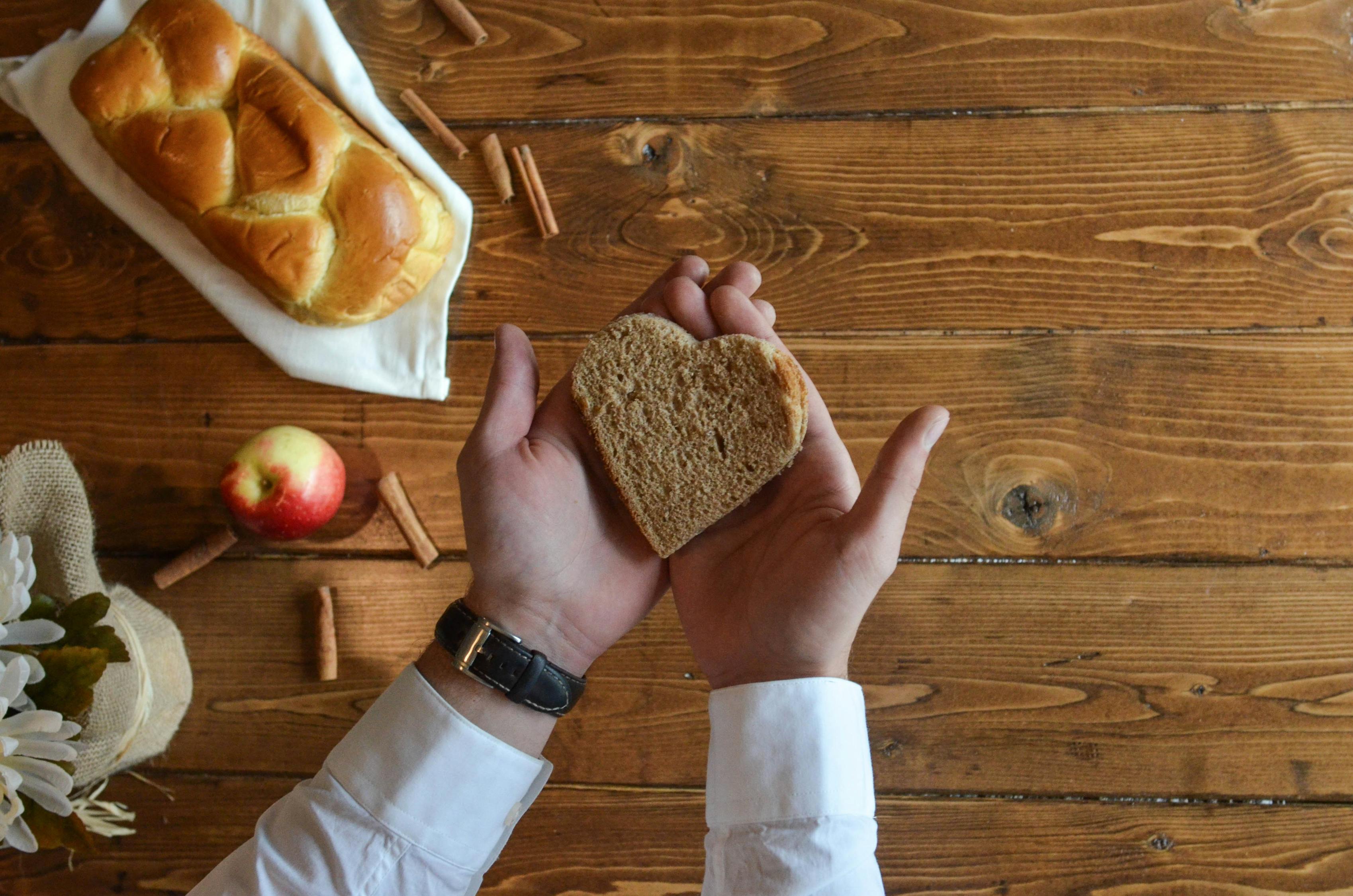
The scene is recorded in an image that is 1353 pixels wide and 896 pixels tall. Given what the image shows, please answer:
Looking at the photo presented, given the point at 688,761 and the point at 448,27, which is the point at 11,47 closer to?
the point at 448,27

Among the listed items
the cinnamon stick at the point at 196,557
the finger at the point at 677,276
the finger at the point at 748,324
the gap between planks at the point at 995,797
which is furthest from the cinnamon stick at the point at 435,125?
the gap between planks at the point at 995,797

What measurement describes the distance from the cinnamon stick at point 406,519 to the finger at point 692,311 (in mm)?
572

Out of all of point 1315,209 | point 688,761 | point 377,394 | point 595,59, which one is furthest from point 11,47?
point 1315,209

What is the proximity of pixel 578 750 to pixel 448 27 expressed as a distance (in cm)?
124

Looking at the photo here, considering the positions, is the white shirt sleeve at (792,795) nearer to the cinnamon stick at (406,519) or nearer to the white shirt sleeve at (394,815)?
the white shirt sleeve at (394,815)

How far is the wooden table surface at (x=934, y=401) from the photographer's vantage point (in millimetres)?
1370

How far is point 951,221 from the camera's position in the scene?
142cm

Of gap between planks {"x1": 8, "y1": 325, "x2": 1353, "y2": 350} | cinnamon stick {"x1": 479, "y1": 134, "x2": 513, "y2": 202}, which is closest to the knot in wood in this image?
gap between planks {"x1": 8, "y1": 325, "x2": 1353, "y2": 350}

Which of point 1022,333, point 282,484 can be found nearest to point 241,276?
point 282,484

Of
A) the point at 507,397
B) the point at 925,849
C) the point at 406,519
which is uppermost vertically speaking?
the point at 507,397

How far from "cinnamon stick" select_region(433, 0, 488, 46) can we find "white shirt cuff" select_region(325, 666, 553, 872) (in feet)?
3.48

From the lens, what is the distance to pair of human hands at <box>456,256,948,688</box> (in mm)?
945

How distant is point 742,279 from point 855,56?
1.81 feet

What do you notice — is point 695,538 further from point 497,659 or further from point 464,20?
point 464,20
